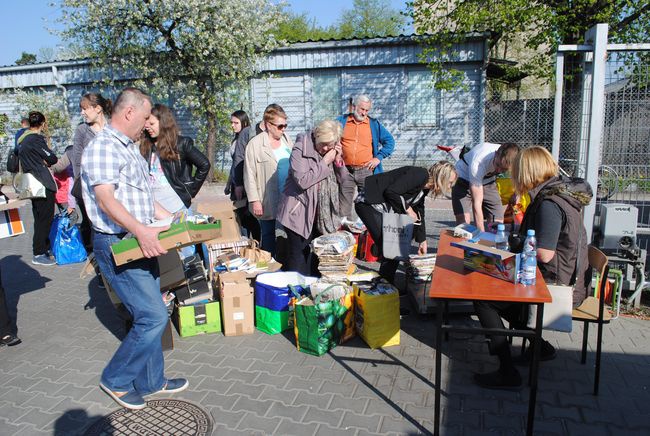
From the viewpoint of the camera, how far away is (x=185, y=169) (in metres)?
5.25

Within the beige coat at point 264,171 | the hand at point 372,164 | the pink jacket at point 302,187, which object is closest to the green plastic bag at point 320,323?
the pink jacket at point 302,187

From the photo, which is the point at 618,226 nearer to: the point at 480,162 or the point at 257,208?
the point at 480,162

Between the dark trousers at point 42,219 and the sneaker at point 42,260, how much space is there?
0.06 m

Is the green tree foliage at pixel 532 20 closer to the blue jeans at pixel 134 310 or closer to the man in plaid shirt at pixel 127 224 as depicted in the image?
the man in plaid shirt at pixel 127 224

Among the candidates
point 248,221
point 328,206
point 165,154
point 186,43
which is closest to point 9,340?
point 165,154

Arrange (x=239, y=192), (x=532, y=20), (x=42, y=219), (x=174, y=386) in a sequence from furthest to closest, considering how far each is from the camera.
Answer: (x=532, y=20), (x=42, y=219), (x=239, y=192), (x=174, y=386)

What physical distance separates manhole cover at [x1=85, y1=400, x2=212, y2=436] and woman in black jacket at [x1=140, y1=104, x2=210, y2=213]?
6.65 ft

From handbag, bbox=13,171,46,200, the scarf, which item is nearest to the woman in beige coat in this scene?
the scarf

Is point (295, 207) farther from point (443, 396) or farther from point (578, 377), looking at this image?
point (578, 377)

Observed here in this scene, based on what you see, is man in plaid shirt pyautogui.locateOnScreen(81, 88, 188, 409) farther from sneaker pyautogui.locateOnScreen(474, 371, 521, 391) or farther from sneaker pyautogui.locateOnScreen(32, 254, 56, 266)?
sneaker pyautogui.locateOnScreen(32, 254, 56, 266)

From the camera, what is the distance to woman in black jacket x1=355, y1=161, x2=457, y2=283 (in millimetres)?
4914

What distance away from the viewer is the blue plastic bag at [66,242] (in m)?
7.22

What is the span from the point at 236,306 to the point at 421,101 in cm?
1122

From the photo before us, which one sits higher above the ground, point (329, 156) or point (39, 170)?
point (329, 156)
